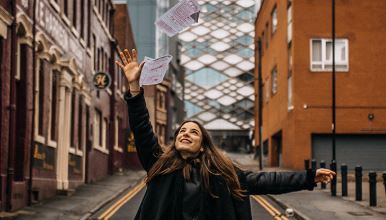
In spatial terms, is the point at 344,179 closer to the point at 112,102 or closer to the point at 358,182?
the point at 358,182

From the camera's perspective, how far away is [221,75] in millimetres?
107375

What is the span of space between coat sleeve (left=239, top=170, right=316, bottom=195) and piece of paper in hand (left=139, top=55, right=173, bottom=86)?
882mm

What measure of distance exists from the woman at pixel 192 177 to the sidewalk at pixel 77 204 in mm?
12524

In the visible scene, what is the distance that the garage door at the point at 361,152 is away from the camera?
34.0 meters

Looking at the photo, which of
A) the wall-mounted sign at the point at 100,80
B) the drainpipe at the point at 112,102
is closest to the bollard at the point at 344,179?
the wall-mounted sign at the point at 100,80

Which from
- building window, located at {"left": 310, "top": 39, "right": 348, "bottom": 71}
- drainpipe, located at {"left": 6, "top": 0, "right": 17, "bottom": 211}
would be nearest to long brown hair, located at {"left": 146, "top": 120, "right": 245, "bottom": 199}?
drainpipe, located at {"left": 6, "top": 0, "right": 17, "bottom": 211}

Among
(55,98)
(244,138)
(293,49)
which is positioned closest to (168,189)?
(55,98)

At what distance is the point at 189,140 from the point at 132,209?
1588 cm

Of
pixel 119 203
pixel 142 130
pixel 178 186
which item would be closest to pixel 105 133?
pixel 119 203

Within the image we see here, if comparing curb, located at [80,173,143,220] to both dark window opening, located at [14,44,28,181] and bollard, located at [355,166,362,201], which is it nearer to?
dark window opening, located at [14,44,28,181]

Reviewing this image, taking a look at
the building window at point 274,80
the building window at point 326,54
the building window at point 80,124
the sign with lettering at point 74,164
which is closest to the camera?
the sign with lettering at point 74,164

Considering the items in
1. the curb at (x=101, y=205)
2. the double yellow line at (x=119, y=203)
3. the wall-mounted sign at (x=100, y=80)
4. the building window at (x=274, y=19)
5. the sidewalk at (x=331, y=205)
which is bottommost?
the double yellow line at (x=119, y=203)

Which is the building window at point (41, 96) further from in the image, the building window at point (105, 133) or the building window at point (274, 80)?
the building window at point (274, 80)

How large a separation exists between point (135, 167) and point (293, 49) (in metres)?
16.1
